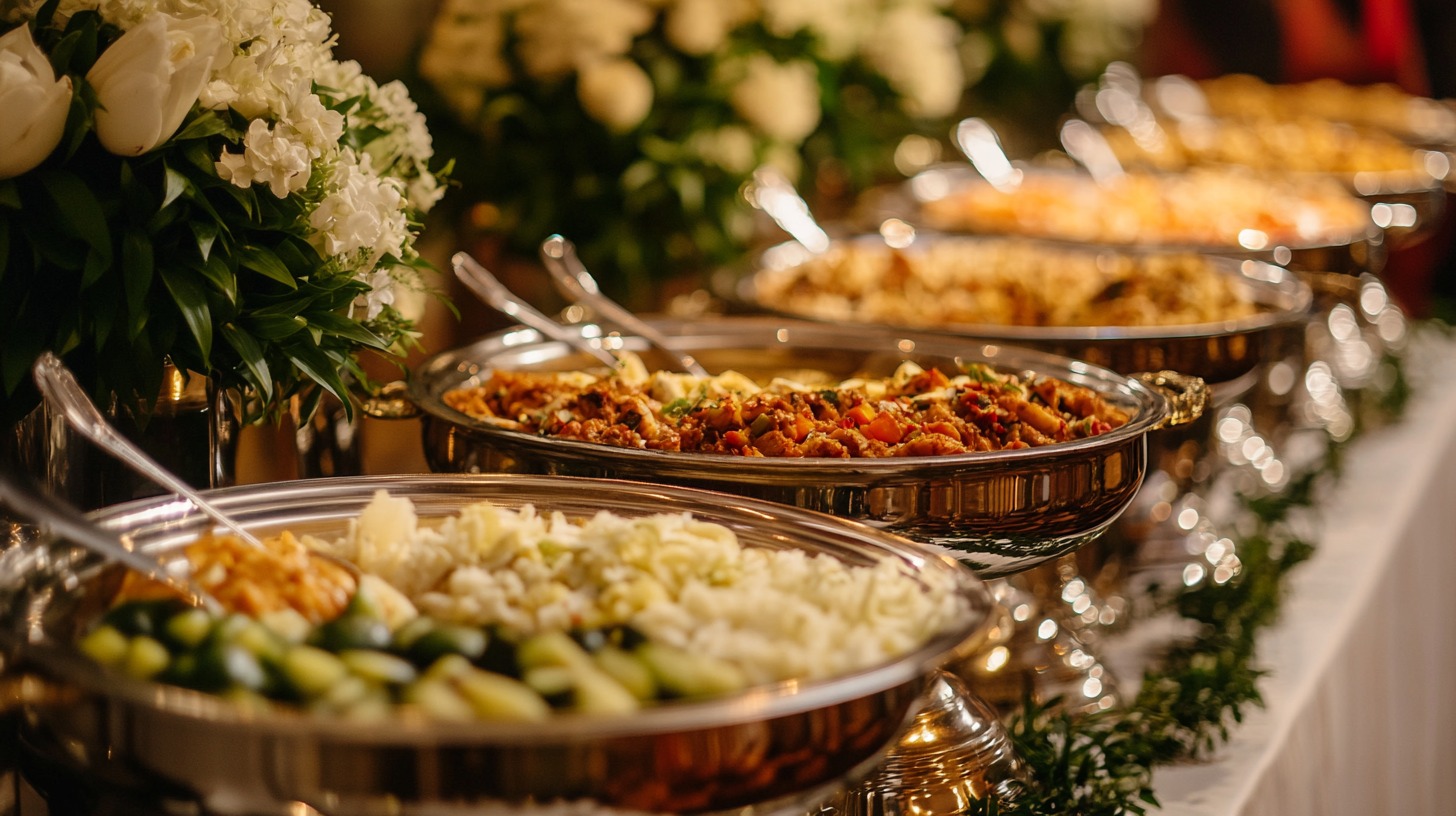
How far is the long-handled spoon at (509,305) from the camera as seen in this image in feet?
4.25

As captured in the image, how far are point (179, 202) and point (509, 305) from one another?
1.36 feet

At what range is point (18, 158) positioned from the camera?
854 millimetres

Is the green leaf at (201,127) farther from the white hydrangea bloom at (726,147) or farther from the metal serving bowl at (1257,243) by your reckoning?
the metal serving bowl at (1257,243)

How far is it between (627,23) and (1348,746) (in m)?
1.25

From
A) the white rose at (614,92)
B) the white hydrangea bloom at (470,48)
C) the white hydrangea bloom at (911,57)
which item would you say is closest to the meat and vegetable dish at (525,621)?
the white rose at (614,92)

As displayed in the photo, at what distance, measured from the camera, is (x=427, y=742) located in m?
0.57

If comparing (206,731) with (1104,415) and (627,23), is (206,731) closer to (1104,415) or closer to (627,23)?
(1104,415)

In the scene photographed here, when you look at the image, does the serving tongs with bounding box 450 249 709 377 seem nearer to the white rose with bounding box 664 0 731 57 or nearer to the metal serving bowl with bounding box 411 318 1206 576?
the metal serving bowl with bounding box 411 318 1206 576

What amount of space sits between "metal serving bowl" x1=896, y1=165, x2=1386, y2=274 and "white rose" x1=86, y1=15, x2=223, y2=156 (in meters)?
1.41

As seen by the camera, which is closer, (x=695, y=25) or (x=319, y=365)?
(x=319, y=365)

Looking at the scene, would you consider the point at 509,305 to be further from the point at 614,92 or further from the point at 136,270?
the point at 614,92

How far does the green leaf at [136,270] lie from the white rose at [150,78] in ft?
0.18

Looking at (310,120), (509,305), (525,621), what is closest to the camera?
(525,621)

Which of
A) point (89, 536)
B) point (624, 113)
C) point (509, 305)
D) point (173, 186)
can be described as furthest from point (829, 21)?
point (89, 536)
